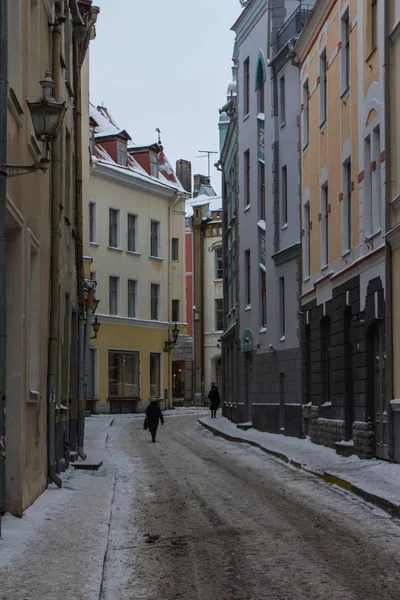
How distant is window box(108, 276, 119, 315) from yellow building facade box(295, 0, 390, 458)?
984 inches

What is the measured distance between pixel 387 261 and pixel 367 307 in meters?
1.81

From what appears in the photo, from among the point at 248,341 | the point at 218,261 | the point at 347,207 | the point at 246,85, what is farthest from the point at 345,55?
the point at 218,261

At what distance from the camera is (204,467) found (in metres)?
19.9

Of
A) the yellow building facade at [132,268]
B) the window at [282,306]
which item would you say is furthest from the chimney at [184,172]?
the window at [282,306]

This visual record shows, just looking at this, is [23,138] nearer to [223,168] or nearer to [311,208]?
[311,208]

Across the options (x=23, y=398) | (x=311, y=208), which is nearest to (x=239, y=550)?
(x=23, y=398)

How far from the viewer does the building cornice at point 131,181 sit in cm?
5050

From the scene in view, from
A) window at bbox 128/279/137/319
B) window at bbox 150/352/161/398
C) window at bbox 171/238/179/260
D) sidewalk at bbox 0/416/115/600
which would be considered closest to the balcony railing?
sidewalk at bbox 0/416/115/600

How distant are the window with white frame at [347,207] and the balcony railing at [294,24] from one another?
312 inches

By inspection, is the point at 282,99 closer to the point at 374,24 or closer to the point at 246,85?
the point at 246,85

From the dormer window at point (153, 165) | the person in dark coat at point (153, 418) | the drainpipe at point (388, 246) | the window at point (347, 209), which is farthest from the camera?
the dormer window at point (153, 165)

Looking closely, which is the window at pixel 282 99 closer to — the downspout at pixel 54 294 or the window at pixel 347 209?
the window at pixel 347 209

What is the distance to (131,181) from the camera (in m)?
53.1

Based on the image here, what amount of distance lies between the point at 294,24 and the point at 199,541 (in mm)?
23130
